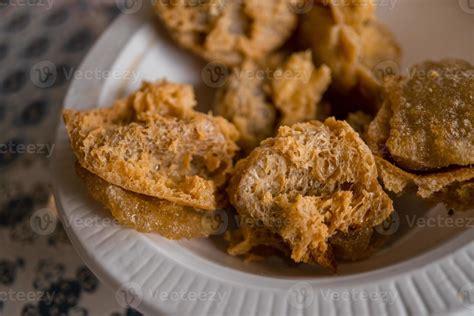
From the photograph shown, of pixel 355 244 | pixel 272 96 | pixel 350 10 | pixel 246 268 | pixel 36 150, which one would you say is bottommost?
pixel 36 150

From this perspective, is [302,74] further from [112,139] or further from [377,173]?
[112,139]

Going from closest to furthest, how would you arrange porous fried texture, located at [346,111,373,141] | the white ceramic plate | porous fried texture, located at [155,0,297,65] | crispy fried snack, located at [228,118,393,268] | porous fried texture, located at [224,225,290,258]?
the white ceramic plate → crispy fried snack, located at [228,118,393,268] → porous fried texture, located at [224,225,290,258] → porous fried texture, located at [346,111,373,141] → porous fried texture, located at [155,0,297,65]

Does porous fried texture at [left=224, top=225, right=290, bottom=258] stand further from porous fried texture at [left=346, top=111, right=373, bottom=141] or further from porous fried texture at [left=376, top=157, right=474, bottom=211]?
porous fried texture at [left=346, top=111, right=373, bottom=141]

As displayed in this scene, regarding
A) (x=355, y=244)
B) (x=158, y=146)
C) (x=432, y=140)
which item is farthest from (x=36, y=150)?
(x=432, y=140)

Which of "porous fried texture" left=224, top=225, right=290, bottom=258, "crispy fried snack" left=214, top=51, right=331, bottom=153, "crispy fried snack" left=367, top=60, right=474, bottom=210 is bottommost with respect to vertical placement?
"porous fried texture" left=224, top=225, right=290, bottom=258

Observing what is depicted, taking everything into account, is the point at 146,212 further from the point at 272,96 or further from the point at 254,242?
the point at 272,96

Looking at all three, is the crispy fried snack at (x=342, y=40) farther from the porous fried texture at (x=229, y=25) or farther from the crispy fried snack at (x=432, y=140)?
the crispy fried snack at (x=432, y=140)

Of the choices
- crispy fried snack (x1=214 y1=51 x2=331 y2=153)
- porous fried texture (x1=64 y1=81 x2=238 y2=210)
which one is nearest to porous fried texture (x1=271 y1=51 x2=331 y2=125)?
crispy fried snack (x1=214 y1=51 x2=331 y2=153)
